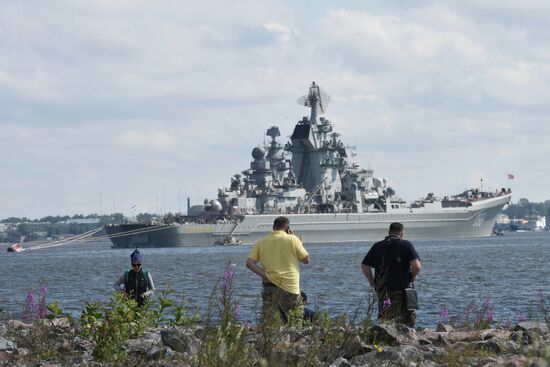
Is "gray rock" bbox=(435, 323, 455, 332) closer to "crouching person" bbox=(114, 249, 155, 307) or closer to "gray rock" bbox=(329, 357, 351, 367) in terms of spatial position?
"crouching person" bbox=(114, 249, 155, 307)

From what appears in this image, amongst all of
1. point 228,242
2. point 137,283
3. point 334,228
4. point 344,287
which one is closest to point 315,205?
point 334,228

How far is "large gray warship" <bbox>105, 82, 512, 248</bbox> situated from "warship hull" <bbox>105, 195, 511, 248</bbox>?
0.28 feet

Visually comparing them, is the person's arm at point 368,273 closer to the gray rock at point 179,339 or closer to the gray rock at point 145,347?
the gray rock at point 179,339

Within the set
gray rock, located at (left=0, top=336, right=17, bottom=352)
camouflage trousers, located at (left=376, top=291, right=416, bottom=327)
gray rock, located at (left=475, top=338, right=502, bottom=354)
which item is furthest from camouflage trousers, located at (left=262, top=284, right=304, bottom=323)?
gray rock, located at (left=0, top=336, right=17, bottom=352)

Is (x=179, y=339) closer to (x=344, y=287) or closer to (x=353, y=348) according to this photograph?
(x=353, y=348)

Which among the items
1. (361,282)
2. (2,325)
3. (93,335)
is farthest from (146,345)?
(361,282)

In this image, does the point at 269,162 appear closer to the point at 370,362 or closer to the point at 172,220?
the point at 172,220

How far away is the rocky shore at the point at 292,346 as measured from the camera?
331 inches

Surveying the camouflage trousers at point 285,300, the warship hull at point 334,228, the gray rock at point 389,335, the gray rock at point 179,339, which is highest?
the warship hull at point 334,228

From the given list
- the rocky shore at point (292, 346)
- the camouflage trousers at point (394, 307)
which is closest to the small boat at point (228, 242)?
the rocky shore at point (292, 346)

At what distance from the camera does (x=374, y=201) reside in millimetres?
113562

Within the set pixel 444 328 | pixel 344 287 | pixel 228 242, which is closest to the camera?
A: pixel 444 328

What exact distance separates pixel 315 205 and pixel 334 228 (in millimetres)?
4836

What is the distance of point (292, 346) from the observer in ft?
30.9
